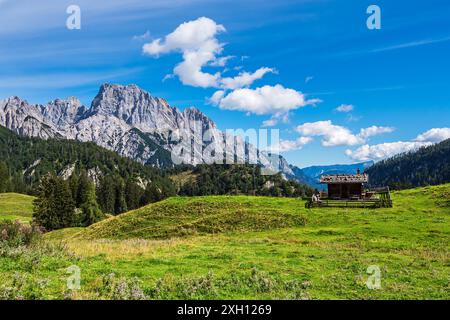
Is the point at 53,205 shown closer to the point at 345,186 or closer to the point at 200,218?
the point at 200,218

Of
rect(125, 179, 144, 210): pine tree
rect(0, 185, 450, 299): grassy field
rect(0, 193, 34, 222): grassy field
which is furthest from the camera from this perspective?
rect(125, 179, 144, 210): pine tree

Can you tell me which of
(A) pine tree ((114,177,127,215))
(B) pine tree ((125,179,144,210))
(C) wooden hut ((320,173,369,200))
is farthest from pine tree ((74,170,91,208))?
(C) wooden hut ((320,173,369,200))

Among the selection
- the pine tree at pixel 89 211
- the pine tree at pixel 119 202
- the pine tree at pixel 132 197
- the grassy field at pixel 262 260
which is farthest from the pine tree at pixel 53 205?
the pine tree at pixel 132 197

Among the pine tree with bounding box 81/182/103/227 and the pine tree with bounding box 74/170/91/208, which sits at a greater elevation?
the pine tree with bounding box 74/170/91/208

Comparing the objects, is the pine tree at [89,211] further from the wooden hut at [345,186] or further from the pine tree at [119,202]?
the wooden hut at [345,186]

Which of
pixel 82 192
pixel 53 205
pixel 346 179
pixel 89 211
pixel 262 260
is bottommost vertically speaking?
pixel 89 211

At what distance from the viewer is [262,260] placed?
84.2ft

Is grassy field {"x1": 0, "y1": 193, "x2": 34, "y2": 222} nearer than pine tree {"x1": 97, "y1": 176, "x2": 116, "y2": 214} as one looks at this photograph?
Yes

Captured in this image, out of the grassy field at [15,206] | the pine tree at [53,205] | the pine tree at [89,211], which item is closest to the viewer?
the pine tree at [53,205]

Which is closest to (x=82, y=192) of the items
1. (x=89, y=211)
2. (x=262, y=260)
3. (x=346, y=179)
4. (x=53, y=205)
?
(x=89, y=211)

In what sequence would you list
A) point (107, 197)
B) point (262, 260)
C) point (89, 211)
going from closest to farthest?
1. point (262, 260)
2. point (89, 211)
3. point (107, 197)

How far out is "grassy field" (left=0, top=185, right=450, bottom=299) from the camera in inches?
630

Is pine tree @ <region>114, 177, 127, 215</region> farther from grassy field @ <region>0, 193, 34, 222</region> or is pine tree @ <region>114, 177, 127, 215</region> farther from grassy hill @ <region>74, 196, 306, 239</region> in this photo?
grassy hill @ <region>74, 196, 306, 239</region>

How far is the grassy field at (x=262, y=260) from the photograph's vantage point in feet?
52.5
